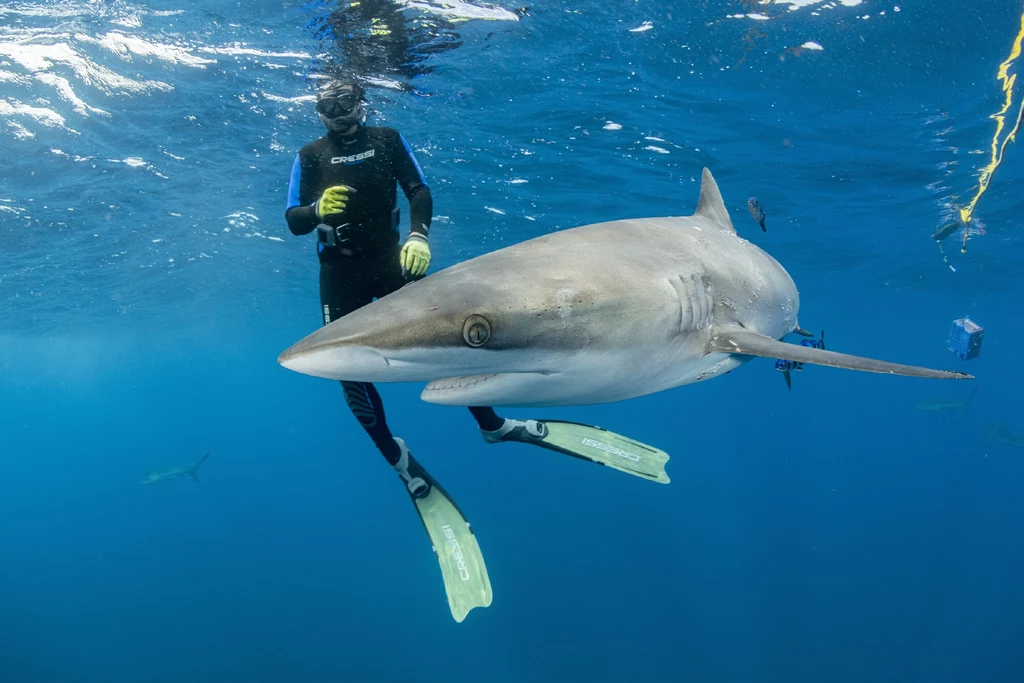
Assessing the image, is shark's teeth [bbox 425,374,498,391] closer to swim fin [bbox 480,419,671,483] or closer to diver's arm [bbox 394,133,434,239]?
diver's arm [bbox 394,133,434,239]

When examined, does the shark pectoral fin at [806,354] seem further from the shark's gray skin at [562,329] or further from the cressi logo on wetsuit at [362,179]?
the cressi logo on wetsuit at [362,179]

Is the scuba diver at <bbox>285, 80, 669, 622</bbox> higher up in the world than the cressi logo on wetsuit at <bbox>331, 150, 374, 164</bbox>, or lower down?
lower down

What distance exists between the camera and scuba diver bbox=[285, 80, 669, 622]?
4.68 metres

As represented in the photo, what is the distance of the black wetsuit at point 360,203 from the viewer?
477 centimetres

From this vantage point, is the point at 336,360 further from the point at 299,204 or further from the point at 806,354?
the point at 299,204

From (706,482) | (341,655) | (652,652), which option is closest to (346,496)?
(706,482)

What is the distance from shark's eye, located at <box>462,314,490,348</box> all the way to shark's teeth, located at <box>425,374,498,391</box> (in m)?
0.26

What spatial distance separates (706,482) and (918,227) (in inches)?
1592

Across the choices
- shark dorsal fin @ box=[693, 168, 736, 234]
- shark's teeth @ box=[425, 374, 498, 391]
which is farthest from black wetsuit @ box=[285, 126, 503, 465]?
shark's teeth @ box=[425, 374, 498, 391]

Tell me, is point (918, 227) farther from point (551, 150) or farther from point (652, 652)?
point (652, 652)

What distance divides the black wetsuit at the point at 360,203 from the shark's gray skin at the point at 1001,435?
2590cm

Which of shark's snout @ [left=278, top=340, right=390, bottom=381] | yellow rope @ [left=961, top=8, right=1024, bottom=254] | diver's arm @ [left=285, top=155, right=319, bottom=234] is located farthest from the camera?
yellow rope @ [left=961, top=8, right=1024, bottom=254]

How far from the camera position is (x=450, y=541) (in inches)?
193

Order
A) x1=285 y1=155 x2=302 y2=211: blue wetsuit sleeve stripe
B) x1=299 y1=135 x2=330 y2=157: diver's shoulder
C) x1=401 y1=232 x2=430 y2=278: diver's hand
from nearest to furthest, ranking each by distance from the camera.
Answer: x1=401 y1=232 x2=430 y2=278: diver's hand → x1=285 y1=155 x2=302 y2=211: blue wetsuit sleeve stripe → x1=299 y1=135 x2=330 y2=157: diver's shoulder
